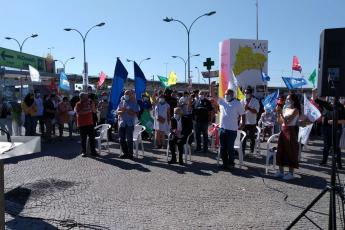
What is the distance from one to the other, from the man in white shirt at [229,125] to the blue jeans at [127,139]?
A: 8.80 feet

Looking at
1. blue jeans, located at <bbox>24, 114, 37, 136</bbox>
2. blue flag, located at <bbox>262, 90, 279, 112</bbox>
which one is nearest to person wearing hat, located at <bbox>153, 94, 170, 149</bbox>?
blue flag, located at <bbox>262, 90, 279, 112</bbox>

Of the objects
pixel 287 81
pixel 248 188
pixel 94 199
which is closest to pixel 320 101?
pixel 248 188

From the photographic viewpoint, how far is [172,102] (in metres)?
14.6

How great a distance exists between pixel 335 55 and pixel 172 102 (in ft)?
31.5

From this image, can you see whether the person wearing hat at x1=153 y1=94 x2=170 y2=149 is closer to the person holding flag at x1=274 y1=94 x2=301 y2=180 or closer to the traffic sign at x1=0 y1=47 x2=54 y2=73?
the person holding flag at x1=274 y1=94 x2=301 y2=180

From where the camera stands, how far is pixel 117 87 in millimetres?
13344

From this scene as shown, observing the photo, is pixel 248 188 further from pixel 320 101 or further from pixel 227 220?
pixel 320 101

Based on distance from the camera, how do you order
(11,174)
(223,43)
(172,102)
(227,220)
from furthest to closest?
(223,43) → (172,102) → (11,174) → (227,220)

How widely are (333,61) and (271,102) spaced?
9.90 m

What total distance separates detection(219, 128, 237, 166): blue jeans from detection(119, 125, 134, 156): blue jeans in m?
2.69

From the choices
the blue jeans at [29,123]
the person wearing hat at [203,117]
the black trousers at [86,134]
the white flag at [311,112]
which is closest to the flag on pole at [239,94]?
the person wearing hat at [203,117]

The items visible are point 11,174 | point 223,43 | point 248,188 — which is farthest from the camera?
point 223,43

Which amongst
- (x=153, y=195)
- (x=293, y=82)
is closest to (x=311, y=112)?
(x=153, y=195)

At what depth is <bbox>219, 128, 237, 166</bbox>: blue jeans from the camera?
10023mm
